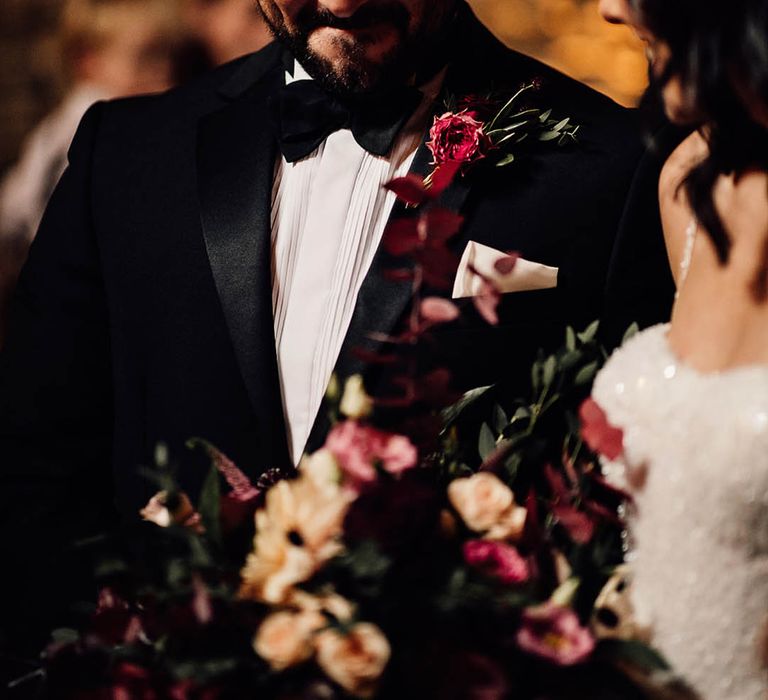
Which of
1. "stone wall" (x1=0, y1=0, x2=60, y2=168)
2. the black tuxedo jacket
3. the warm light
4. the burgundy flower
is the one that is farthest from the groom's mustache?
"stone wall" (x1=0, y1=0, x2=60, y2=168)

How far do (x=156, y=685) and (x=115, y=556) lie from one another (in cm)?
12

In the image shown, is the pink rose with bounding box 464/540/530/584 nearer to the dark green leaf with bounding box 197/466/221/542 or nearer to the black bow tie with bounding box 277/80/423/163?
the dark green leaf with bounding box 197/466/221/542

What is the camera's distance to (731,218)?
1.17m

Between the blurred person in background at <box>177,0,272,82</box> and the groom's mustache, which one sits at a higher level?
the groom's mustache

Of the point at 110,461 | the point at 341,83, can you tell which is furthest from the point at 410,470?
the point at 110,461

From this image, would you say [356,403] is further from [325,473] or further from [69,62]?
[69,62]

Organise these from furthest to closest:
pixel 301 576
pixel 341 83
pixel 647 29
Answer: pixel 341 83 < pixel 647 29 < pixel 301 576

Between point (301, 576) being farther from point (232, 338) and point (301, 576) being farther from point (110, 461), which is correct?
point (110, 461)

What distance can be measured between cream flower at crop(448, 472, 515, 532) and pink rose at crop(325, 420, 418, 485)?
74 mm

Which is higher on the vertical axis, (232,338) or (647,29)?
(647,29)

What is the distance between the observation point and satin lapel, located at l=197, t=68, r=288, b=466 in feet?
4.61

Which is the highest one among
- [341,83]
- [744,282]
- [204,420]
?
[341,83]

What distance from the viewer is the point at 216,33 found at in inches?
108

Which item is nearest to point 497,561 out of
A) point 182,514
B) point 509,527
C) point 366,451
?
point 509,527
